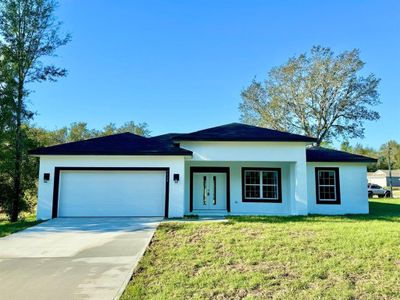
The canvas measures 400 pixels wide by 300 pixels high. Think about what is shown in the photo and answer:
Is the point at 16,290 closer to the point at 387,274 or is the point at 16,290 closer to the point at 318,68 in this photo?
the point at 387,274

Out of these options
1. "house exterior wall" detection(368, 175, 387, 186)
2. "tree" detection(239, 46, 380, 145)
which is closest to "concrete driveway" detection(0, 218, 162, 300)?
"tree" detection(239, 46, 380, 145)

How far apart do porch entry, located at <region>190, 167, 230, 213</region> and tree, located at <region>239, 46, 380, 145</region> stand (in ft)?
67.9

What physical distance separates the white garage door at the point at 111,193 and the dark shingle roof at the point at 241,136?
227cm

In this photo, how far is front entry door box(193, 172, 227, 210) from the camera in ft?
50.8

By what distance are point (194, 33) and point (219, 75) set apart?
5960 millimetres

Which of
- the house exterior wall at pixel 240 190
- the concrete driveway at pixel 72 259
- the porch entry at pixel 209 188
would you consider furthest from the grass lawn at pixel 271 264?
the porch entry at pixel 209 188

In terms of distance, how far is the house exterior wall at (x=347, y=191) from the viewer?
15.4m

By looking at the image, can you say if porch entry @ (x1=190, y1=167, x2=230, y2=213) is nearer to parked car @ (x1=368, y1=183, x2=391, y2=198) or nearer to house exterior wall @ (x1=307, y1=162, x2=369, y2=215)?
house exterior wall @ (x1=307, y1=162, x2=369, y2=215)

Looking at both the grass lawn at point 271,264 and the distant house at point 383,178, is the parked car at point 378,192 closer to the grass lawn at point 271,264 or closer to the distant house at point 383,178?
the grass lawn at point 271,264

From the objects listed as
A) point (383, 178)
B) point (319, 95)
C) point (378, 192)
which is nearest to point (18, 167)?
point (319, 95)

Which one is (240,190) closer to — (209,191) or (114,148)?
(209,191)

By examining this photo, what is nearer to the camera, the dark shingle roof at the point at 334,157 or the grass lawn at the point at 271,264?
the grass lawn at the point at 271,264

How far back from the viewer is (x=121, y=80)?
23.6 meters

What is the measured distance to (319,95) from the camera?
3212 cm
